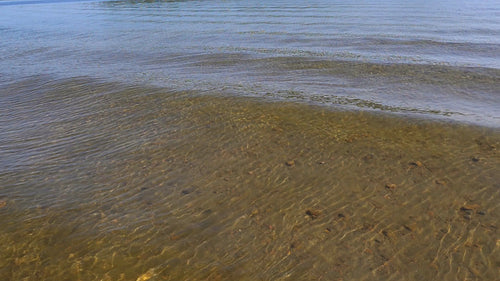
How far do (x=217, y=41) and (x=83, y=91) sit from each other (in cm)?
1051

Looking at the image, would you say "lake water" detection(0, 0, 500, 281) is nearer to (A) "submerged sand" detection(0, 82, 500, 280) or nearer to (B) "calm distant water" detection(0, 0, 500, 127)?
(A) "submerged sand" detection(0, 82, 500, 280)

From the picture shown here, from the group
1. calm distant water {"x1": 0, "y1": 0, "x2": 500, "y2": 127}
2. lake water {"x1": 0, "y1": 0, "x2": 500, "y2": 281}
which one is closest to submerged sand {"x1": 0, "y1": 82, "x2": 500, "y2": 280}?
lake water {"x1": 0, "y1": 0, "x2": 500, "y2": 281}

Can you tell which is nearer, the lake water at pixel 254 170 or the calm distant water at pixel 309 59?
the lake water at pixel 254 170

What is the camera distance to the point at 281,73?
45.9 feet

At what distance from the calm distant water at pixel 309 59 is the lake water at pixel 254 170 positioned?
5.7 inches

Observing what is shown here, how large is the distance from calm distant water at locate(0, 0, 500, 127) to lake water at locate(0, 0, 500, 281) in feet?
0.47

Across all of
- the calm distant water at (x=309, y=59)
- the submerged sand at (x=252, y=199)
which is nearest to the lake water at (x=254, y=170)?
the submerged sand at (x=252, y=199)

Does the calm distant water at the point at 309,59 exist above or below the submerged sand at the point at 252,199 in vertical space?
above

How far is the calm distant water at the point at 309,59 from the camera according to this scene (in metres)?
11.3

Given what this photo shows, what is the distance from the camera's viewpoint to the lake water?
15.5ft

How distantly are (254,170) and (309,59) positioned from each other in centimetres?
1012

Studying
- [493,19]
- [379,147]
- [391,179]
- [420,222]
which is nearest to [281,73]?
[379,147]

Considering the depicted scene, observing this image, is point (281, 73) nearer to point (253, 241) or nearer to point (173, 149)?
point (173, 149)

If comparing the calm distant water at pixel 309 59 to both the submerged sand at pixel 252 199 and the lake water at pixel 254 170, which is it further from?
the submerged sand at pixel 252 199
